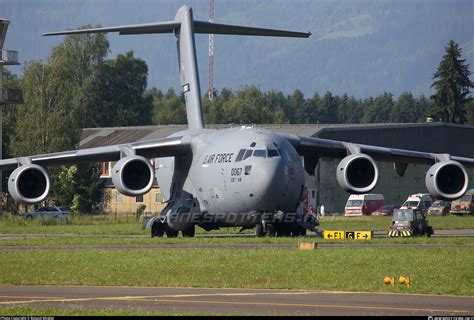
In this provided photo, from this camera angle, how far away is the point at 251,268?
2791cm

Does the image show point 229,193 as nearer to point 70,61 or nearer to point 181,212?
point 181,212

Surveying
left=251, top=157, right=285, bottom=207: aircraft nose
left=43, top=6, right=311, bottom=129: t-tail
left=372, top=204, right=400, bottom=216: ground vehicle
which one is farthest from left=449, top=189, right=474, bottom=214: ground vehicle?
left=251, top=157, right=285, bottom=207: aircraft nose

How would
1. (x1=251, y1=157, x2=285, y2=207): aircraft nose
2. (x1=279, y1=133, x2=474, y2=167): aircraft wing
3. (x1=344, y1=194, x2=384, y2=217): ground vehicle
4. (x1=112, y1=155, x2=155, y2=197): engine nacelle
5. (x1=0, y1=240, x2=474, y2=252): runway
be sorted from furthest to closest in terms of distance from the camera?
(x1=344, y1=194, x2=384, y2=217): ground vehicle < (x1=279, y1=133, x2=474, y2=167): aircraft wing < (x1=112, y1=155, x2=155, y2=197): engine nacelle < (x1=251, y1=157, x2=285, y2=207): aircraft nose < (x1=0, y1=240, x2=474, y2=252): runway

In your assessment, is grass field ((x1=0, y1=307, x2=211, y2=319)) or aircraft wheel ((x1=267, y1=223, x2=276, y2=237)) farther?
aircraft wheel ((x1=267, y1=223, x2=276, y2=237))

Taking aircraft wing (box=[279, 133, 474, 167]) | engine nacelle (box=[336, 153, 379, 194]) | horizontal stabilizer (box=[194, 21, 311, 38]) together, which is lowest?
engine nacelle (box=[336, 153, 379, 194])

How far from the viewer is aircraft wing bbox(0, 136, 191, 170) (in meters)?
44.5

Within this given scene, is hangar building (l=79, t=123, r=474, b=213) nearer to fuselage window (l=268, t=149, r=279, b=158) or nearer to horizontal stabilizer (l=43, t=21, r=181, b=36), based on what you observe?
horizontal stabilizer (l=43, t=21, r=181, b=36)

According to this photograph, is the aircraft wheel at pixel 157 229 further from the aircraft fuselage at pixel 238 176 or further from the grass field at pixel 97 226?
the grass field at pixel 97 226

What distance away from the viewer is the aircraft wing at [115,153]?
146 ft

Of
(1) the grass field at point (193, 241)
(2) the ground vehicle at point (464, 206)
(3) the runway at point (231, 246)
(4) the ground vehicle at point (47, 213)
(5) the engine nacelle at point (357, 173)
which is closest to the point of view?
(3) the runway at point (231, 246)

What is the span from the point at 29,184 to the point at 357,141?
47.6 m

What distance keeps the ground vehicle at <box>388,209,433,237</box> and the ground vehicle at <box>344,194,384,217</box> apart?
123ft

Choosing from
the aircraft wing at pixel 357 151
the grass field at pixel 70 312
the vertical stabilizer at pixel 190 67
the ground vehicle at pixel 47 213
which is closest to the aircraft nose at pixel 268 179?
the aircraft wing at pixel 357 151

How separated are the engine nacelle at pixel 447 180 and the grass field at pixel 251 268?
9.34 metres
